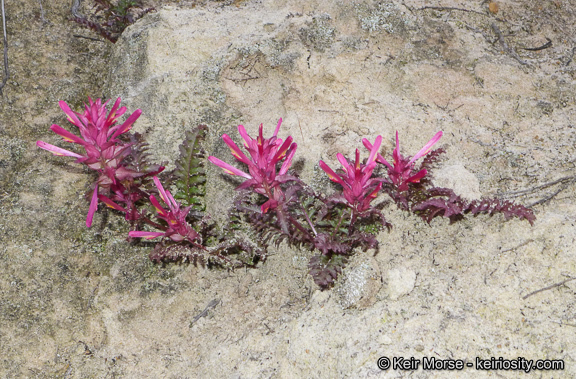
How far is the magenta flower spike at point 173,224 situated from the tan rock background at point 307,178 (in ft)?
0.93

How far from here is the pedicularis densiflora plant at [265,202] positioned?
105 inches

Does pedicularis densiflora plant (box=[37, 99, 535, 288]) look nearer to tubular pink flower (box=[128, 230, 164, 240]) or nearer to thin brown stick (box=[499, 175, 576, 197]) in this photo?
tubular pink flower (box=[128, 230, 164, 240])

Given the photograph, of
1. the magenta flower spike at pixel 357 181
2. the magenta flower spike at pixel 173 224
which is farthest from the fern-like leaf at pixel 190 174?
the magenta flower spike at pixel 357 181

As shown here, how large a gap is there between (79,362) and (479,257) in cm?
239

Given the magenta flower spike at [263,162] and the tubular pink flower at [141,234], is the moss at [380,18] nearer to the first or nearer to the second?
the magenta flower spike at [263,162]

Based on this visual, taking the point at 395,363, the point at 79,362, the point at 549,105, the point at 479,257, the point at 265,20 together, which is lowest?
the point at 79,362

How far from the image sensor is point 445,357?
2234mm

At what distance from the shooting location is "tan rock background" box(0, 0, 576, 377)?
245 centimetres

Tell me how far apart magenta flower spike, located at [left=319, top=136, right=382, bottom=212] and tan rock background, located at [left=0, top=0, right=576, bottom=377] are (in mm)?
325

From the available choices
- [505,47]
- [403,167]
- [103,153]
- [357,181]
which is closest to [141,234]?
[103,153]

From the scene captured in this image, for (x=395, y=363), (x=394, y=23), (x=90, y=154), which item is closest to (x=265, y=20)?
(x=394, y=23)

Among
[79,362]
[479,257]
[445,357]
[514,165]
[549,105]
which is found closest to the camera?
[445,357]

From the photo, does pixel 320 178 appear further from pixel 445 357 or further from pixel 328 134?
pixel 445 357

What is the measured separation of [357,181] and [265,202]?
1.99 feet
